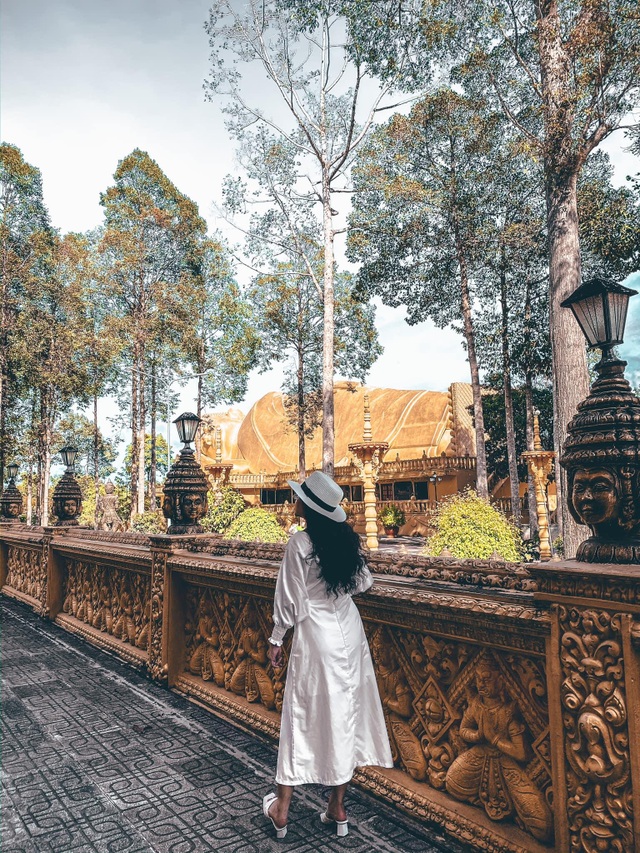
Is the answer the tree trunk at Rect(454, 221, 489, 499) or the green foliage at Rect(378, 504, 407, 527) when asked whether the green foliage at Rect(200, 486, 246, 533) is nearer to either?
the tree trunk at Rect(454, 221, 489, 499)

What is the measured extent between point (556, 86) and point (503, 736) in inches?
386

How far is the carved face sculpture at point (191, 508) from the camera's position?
5.33 m

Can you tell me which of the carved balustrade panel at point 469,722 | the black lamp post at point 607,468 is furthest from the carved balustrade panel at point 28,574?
the black lamp post at point 607,468

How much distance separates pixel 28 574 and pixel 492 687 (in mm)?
8527

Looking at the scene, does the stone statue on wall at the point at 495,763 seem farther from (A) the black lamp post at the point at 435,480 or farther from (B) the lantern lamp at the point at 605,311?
(A) the black lamp post at the point at 435,480

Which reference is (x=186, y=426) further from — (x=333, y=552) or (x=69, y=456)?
(x=69, y=456)

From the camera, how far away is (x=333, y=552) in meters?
2.59

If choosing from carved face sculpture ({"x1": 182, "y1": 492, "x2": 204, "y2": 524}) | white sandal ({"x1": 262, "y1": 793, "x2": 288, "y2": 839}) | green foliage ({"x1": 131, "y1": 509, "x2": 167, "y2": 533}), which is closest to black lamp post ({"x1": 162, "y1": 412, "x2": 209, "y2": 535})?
carved face sculpture ({"x1": 182, "y1": 492, "x2": 204, "y2": 524})

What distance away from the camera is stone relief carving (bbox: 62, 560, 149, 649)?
5.46 m

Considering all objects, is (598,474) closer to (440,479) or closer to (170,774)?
(170,774)

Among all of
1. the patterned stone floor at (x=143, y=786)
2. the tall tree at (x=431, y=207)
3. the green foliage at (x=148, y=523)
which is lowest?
the patterned stone floor at (x=143, y=786)

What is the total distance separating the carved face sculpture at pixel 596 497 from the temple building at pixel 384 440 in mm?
19452

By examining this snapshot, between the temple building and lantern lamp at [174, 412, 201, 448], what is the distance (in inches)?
578

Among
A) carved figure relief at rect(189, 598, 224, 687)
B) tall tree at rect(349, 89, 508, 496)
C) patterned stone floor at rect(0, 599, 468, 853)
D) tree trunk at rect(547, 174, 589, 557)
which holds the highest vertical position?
tall tree at rect(349, 89, 508, 496)
